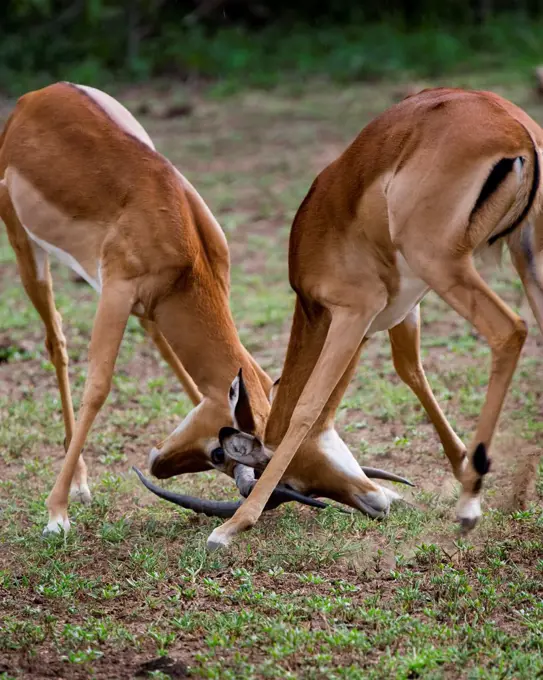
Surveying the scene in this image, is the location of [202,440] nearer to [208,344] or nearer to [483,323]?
[208,344]

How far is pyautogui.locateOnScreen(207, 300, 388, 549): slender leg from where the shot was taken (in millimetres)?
4293

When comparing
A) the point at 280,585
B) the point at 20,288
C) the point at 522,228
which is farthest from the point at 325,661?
the point at 20,288

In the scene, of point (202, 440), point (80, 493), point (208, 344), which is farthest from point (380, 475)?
point (80, 493)

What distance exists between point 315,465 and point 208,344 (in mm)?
698

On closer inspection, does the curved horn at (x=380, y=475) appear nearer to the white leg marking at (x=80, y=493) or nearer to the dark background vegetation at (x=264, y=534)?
the dark background vegetation at (x=264, y=534)

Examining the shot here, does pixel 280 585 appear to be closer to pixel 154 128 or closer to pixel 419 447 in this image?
pixel 419 447

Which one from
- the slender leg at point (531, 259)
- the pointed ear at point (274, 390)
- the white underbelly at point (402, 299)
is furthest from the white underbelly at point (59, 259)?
the slender leg at point (531, 259)

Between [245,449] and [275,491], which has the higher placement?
[245,449]

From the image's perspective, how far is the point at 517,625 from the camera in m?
3.65

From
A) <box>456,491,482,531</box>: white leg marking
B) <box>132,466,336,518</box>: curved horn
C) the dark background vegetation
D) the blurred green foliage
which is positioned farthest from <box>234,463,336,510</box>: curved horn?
the blurred green foliage

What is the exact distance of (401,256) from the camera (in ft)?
13.7

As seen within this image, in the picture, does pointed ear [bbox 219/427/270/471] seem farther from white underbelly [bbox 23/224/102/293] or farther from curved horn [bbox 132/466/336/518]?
white underbelly [bbox 23/224/102/293]

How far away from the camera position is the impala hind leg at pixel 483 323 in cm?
392

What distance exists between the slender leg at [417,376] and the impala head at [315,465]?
466 millimetres
